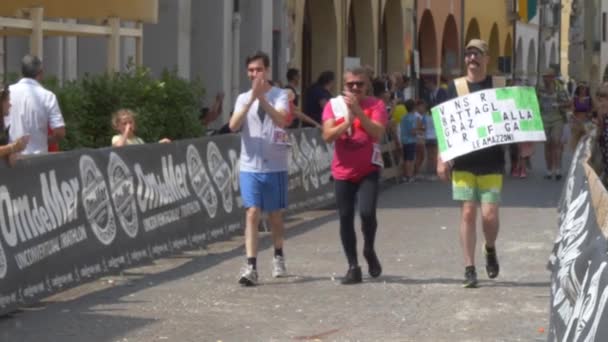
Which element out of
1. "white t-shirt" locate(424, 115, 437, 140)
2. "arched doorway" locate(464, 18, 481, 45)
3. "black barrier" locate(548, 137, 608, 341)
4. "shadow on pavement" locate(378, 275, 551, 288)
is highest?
"arched doorway" locate(464, 18, 481, 45)

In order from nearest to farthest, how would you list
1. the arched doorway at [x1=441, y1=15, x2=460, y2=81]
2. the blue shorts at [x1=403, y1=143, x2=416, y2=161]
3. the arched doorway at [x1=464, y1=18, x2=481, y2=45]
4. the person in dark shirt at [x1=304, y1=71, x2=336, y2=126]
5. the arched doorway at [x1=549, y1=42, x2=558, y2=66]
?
the person in dark shirt at [x1=304, y1=71, x2=336, y2=126], the blue shorts at [x1=403, y1=143, x2=416, y2=161], the arched doorway at [x1=441, y1=15, x2=460, y2=81], the arched doorway at [x1=464, y1=18, x2=481, y2=45], the arched doorway at [x1=549, y1=42, x2=558, y2=66]

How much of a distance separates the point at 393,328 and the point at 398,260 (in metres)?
4.06

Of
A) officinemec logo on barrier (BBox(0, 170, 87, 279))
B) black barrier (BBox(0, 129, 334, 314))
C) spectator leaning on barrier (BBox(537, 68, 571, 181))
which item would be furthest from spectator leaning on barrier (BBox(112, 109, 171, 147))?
spectator leaning on barrier (BBox(537, 68, 571, 181))

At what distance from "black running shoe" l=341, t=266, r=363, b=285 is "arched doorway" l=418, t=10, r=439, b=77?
3770cm

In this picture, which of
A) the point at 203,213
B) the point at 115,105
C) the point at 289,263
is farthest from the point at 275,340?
the point at 115,105

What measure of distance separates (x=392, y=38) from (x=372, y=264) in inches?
1301

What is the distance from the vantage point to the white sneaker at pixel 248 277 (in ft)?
41.9

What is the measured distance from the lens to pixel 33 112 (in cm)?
1405

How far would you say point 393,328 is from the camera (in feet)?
34.9

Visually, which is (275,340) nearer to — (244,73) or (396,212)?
(396,212)

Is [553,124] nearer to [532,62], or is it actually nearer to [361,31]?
[361,31]

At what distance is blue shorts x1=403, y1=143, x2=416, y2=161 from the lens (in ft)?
88.4

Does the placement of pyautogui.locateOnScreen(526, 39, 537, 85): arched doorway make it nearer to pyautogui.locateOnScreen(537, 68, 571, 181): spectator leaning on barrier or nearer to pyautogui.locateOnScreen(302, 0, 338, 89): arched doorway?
pyautogui.locateOnScreen(302, 0, 338, 89): arched doorway

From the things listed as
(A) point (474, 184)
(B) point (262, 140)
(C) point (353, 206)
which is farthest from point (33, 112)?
(A) point (474, 184)
